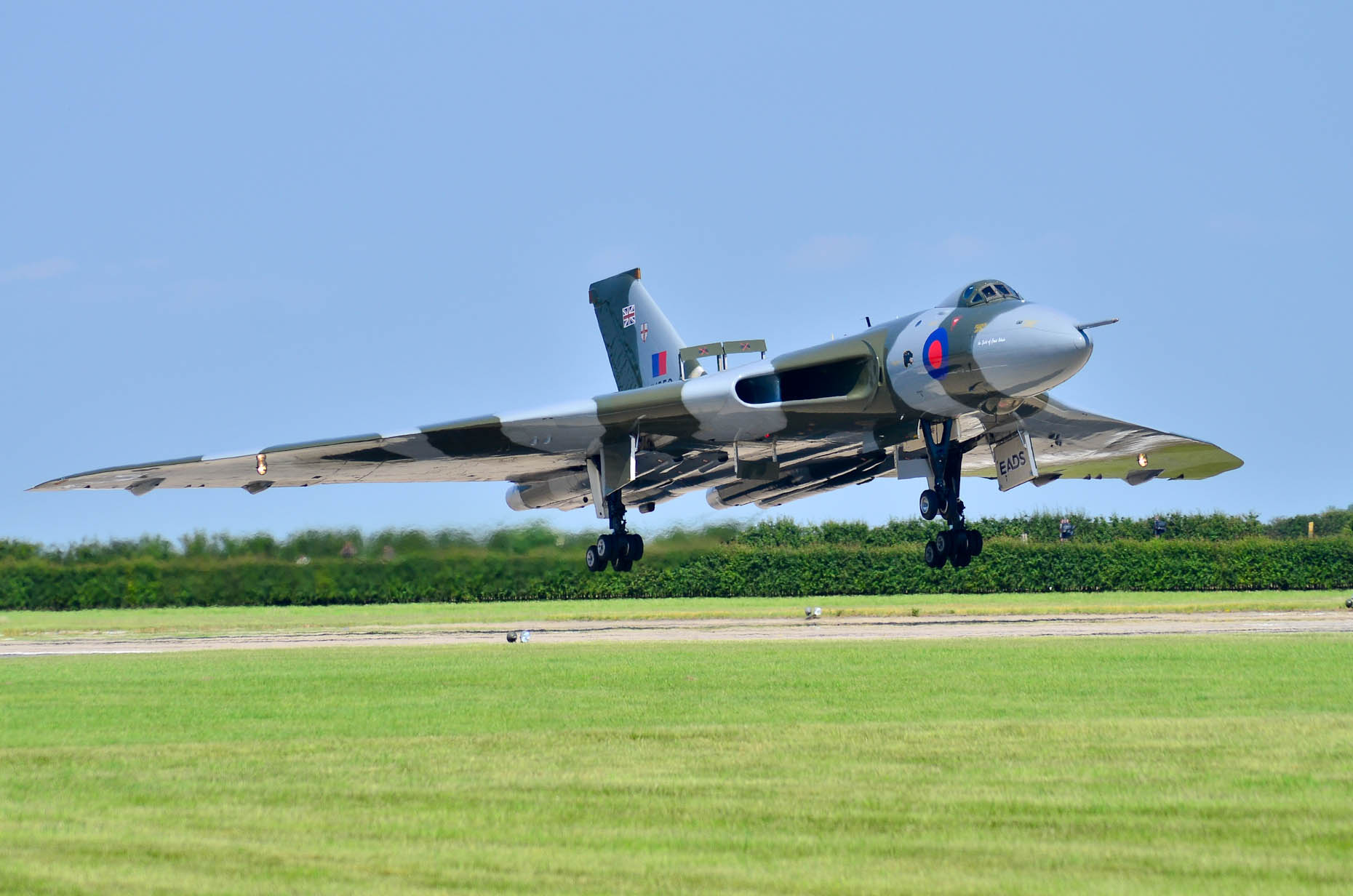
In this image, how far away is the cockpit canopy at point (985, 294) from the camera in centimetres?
1884

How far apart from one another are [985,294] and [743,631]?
8082 millimetres

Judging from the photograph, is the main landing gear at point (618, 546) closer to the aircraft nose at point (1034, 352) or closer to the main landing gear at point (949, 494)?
the main landing gear at point (949, 494)

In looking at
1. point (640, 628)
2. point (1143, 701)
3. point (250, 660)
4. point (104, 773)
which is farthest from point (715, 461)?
point (104, 773)

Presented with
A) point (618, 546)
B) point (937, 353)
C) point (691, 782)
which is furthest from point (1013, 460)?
point (691, 782)

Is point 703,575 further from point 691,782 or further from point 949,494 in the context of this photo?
point 691,782

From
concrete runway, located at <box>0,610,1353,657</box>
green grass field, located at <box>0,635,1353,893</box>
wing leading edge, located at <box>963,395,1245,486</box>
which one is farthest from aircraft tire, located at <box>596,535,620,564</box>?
green grass field, located at <box>0,635,1353,893</box>

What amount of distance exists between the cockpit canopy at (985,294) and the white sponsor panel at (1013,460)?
8.67ft

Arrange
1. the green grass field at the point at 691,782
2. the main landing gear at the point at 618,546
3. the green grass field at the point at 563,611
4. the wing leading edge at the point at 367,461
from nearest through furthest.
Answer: the green grass field at the point at 691,782
the wing leading edge at the point at 367,461
the main landing gear at the point at 618,546
the green grass field at the point at 563,611

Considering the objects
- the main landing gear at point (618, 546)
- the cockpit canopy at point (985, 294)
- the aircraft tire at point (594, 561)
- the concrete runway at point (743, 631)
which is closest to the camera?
the cockpit canopy at point (985, 294)

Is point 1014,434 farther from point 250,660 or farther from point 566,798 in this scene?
point 566,798

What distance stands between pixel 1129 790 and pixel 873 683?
616 cm

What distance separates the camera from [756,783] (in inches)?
327

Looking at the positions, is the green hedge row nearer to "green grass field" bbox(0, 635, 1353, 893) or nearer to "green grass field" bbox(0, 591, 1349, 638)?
"green grass field" bbox(0, 591, 1349, 638)

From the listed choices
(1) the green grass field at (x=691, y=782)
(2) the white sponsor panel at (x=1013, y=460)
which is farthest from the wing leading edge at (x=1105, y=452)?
(1) the green grass field at (x=691, y=782)
